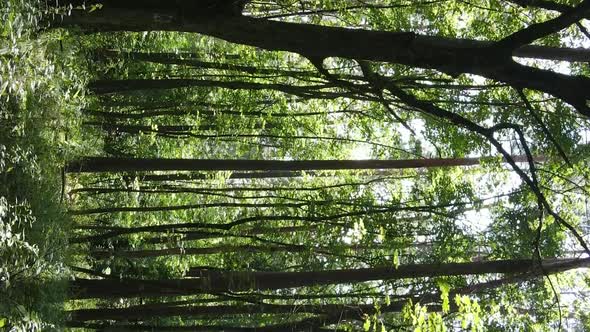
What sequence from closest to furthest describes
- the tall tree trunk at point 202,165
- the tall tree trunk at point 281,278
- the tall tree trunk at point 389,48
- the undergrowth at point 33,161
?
the tall tree trunk at point 389,48, the undergrowth at point 33,161, the tall tree trunk at point 281,278, the tall tree trunk at point 202,165

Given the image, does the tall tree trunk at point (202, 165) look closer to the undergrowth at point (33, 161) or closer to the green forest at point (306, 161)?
the green forest at point (306, 161)

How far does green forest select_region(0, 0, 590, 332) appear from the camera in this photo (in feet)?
10.5

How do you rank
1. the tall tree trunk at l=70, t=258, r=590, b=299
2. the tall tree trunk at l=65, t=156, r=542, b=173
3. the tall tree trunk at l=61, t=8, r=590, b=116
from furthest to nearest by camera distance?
1. the tall tree trunk at l=65, t=156, r=542, b=173
2. the tall tree trunk at l=70, t=258, r=590, b=299
3. the tall tree trunk at l=61, t=8, r=590, b=116

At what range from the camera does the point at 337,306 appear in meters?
5.71

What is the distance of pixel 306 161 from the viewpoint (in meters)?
5.94

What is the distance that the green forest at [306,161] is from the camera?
3213 millimetres

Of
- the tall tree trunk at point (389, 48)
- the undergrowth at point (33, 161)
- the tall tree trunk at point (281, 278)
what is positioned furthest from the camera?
the tall tree trunk at point (281, 278)

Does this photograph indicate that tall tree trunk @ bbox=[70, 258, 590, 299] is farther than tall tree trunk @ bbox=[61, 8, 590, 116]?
Yes

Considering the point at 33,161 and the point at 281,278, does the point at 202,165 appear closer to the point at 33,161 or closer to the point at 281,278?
the point at 281,278

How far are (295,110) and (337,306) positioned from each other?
3.39 m

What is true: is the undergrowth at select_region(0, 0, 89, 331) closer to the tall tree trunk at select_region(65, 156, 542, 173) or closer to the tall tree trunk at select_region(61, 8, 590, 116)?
the tall tree trunk at select_region(61, 8, 590, 116)

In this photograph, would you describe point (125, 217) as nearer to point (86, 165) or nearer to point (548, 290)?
point (86, 165)

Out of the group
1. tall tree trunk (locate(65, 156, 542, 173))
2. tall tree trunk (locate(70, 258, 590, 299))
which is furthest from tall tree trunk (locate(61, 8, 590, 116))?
tall tree trunk (locate(65, 156, 542, 173))

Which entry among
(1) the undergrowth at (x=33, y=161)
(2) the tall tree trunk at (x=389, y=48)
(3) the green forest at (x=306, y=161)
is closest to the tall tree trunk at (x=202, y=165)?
(3) the green forest at (x=306, y=161)
